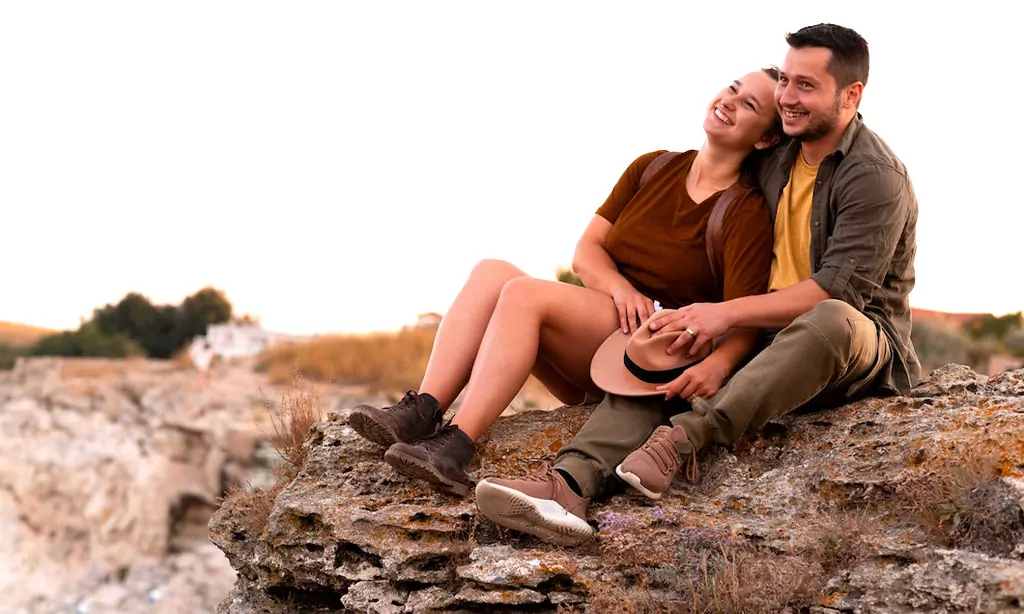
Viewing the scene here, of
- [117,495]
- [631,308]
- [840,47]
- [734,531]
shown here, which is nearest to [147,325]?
[117,495]

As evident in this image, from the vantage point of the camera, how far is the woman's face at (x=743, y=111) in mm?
5000

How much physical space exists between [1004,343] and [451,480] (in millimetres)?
23397

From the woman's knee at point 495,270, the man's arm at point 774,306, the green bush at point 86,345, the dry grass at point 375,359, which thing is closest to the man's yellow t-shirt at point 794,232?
the man's arm at point 774,306

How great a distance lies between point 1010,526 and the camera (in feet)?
12.4

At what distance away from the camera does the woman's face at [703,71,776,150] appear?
16.4 feet

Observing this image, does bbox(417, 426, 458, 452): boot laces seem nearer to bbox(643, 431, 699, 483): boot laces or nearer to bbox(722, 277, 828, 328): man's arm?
bbox(643, 431, 699, 483): boot laces

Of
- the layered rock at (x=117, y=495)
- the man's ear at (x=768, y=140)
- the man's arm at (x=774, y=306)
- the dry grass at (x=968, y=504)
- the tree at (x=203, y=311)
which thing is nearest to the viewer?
the dry grass at (x=968, y=504)

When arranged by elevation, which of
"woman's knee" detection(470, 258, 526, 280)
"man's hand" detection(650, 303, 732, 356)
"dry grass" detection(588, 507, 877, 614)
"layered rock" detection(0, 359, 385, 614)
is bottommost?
"layered rock" detection(0, 359, 385, 614)

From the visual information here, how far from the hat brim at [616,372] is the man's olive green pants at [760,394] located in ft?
0.27

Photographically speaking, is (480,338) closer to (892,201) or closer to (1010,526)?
(892,201)

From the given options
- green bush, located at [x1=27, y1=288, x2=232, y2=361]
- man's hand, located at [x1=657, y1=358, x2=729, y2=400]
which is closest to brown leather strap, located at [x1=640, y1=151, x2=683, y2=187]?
man's hand, located at [x1=657, y1=358, x2=729, y2=400]

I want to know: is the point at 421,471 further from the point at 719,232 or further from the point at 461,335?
the point at 719,232

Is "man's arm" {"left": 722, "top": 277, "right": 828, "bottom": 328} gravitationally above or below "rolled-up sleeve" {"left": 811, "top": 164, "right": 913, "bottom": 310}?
below

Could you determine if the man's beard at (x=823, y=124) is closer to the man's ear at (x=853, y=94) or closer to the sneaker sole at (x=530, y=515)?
the man's ear at (x=853, y=94)
